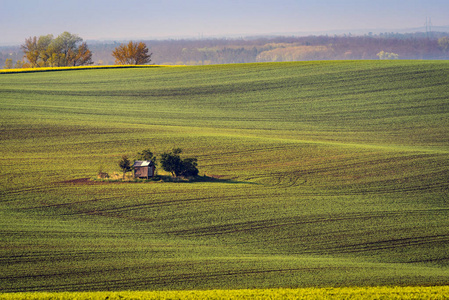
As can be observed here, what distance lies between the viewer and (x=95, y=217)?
22.8m

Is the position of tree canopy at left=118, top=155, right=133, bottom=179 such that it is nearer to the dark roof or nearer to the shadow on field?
the dark roof

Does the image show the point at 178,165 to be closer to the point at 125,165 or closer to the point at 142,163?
the point at 142,163

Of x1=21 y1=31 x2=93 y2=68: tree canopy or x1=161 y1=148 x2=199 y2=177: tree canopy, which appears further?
x1=21 y1=31 x2=93 y2=68: tree canopy

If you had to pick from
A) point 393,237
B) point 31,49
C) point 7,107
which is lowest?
point 393,237

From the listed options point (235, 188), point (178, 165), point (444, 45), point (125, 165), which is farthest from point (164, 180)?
point (444, 45)

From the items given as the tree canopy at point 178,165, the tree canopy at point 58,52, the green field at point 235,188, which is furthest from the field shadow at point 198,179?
the tree canopy at point 58,52

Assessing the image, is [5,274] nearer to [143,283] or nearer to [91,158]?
[143,283]

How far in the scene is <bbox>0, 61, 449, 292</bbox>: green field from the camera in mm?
17188

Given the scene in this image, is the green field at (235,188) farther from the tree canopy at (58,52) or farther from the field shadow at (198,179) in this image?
the tree canopy at (58,52)

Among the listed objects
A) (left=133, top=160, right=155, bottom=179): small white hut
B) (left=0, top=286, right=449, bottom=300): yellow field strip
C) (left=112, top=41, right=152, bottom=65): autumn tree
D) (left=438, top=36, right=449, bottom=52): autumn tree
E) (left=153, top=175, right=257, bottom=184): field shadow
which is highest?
(left=438, top=36, right=449, bottom=52): autumn tree

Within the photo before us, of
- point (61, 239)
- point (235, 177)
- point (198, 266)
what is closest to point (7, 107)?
point (235, 177)

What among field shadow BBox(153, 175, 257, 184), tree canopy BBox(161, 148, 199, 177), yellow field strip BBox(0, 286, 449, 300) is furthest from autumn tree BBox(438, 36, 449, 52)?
yellow field strip BBox(0, 286, 449, 300)

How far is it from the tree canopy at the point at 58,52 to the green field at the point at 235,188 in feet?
113

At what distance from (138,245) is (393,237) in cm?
1138
